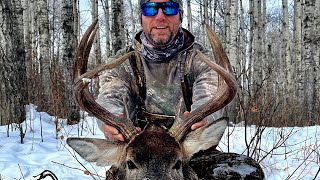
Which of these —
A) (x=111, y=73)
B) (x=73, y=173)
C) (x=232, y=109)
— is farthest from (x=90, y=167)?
(x=232, y=109)

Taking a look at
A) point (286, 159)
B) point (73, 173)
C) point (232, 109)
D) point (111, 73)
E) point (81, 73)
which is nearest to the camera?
point (81, 73)

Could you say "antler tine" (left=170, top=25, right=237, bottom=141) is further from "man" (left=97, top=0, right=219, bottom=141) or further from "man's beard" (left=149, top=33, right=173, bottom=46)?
"man's beard" (left=149, top=33, right=173, bottom=46)

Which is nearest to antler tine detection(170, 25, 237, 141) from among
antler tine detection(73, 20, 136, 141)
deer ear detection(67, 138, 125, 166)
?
antler tine detection(73, 20, 136, 141)

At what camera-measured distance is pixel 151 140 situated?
3.21m

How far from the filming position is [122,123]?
3.37 m

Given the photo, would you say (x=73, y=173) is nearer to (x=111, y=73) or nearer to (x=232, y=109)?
(x=111, y=73)

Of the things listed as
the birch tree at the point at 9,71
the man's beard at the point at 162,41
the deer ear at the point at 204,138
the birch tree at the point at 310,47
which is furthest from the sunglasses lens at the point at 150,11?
the birch tree at the point at 310,47

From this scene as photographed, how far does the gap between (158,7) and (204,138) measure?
159 centimetres

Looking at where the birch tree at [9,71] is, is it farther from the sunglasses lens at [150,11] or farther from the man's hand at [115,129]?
the man's hand at [115,129]

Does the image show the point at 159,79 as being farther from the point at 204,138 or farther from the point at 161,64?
the point at 204,138

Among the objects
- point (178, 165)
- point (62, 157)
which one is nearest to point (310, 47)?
point (62, 157)

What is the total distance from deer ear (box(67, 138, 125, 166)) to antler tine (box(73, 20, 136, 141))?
0.46 feet

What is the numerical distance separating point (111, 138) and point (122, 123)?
22cm

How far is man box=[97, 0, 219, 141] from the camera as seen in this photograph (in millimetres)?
4391
